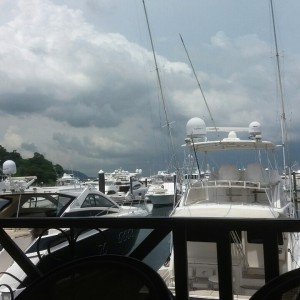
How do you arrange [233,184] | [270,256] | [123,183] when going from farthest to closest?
[123,183] < [233,184] < [270,256]

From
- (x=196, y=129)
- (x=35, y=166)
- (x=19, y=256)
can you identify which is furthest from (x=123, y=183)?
(x=19, y=256)

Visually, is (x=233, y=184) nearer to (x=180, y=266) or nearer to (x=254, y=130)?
(x=254, y=130)

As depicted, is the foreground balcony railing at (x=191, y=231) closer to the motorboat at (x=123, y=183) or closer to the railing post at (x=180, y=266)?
the railing post at (x=180, y=266)

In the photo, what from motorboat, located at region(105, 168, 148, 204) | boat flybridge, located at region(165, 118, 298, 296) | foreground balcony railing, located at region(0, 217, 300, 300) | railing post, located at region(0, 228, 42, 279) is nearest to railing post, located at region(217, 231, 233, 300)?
foreground balcony railing, located at region(0, 217, 300, 300)

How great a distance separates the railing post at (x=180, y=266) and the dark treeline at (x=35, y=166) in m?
71.6

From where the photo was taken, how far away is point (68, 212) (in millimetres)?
12336

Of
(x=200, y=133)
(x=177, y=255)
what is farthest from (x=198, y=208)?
(x=177, y=255)

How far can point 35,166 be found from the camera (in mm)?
78250

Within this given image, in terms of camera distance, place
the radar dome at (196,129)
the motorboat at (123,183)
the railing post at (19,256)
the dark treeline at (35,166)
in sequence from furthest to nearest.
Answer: the dark treeline at (35,166) → the motorboat at (123,183) → the radar dome at (196,129) → the railing post at (19,256)

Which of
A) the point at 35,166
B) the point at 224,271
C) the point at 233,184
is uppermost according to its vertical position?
the point at 224,271

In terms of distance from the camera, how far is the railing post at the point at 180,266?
2.67 metres

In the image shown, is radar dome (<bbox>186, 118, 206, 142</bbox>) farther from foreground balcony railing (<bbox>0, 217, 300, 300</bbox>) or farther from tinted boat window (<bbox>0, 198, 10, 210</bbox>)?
foreground balcony railing (<bbox>0, 217, 300, 300</bbox>)

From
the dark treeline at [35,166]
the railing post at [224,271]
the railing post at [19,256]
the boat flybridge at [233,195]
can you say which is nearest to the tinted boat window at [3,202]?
the boat flybridge at [233,195]

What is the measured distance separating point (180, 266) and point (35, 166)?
7819cm
